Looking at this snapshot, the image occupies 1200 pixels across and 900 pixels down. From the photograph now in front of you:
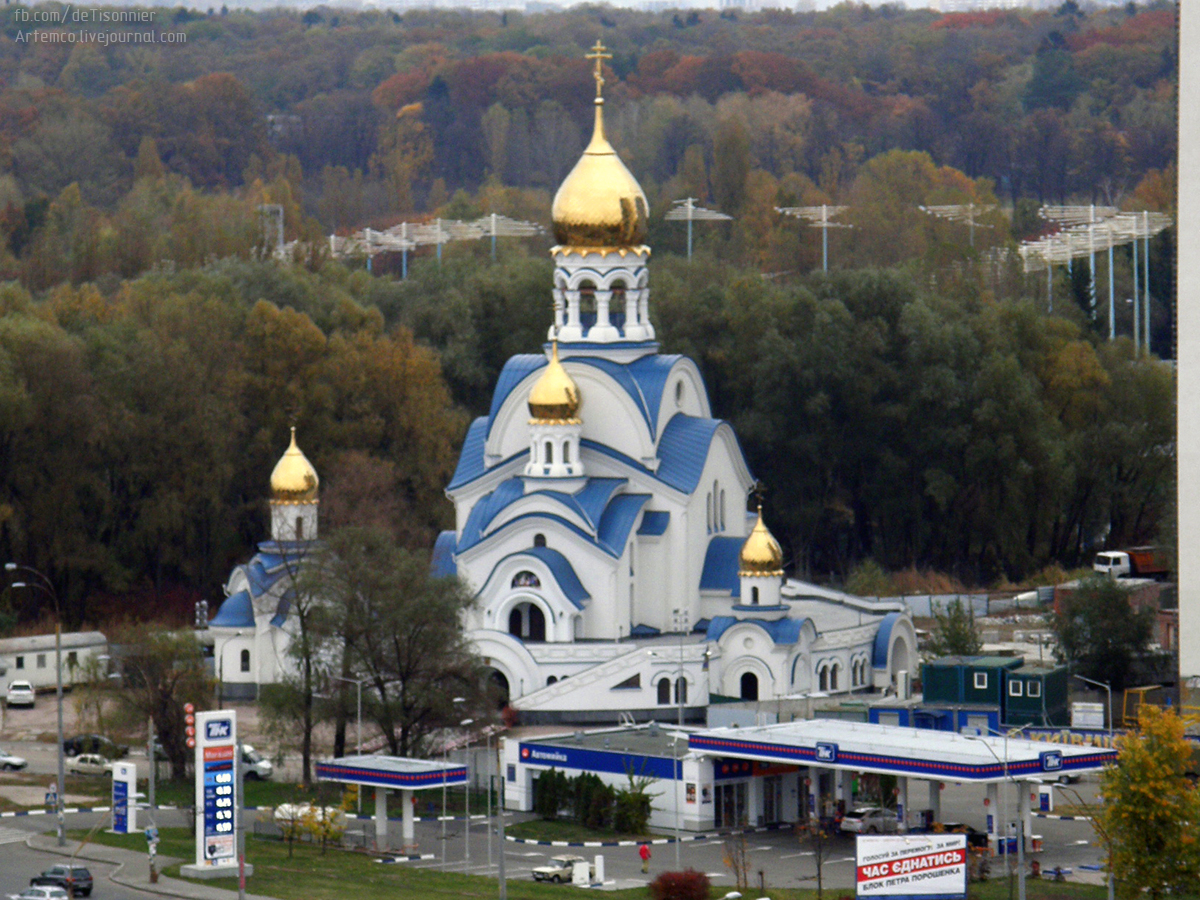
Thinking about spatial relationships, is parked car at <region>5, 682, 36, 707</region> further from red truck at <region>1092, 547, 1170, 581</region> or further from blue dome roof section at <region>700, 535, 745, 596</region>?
red truck at <region>1092, 547, 1170, 581</region>

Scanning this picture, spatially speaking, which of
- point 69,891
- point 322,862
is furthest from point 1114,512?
point 69,891

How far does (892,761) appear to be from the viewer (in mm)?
51906

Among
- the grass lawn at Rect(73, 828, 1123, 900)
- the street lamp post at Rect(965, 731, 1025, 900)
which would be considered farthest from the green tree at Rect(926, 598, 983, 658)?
the grass lawn at Rect(73, 828, 1123, 900)

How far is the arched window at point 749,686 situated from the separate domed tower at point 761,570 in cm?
168

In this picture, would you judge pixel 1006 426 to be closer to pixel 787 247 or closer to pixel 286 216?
pixel 787 247

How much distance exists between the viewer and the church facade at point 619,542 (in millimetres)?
65125

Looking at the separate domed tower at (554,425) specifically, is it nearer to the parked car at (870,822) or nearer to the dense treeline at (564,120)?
the parked car at (870,822)

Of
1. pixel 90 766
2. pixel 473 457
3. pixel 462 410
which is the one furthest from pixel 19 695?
pixel 462 410

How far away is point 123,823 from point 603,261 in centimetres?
2240

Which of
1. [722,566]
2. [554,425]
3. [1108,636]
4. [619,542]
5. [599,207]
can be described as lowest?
[1108,636]

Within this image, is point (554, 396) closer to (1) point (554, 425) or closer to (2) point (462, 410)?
(1) point (554, 425)

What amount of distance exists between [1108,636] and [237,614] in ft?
70.2

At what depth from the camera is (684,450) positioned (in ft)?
223

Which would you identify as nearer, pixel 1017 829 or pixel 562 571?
pixel 1017 829
